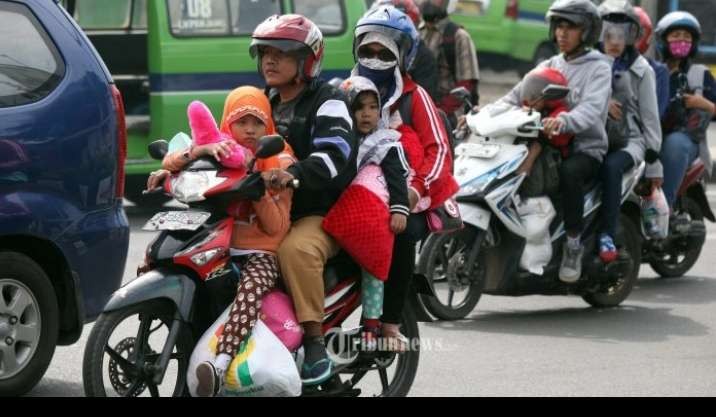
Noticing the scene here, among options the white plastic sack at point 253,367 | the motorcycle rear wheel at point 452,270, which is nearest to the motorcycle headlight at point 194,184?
the white plastic sack at point 253,367

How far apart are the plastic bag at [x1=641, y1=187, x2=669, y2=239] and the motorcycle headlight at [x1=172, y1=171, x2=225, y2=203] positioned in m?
5.25

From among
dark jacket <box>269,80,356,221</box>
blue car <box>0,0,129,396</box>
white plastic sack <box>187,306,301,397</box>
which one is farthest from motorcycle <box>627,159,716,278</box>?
white plastic sack <box>187,306,301,397</box>

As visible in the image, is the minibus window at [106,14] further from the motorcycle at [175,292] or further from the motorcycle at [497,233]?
the motorcycle at [175,292]

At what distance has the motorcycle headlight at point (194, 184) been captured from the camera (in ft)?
20.8

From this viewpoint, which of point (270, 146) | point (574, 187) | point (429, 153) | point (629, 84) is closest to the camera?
point (270, 146)

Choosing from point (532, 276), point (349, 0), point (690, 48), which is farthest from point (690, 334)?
point (349, 0)

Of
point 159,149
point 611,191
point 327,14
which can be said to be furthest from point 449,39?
point 159,149

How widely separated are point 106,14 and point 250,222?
9081 millimetres

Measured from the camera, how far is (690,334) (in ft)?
32.0

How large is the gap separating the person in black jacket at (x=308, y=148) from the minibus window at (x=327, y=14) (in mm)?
8581

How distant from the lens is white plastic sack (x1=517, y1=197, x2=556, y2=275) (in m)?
10.0

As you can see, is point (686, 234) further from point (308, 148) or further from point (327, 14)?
point (308, 148)

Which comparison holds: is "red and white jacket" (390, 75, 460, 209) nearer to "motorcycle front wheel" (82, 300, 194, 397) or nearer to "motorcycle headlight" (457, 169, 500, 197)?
"motorcycle front wheel" (82, 300, 194, 397)

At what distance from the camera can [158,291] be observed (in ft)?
20.5
